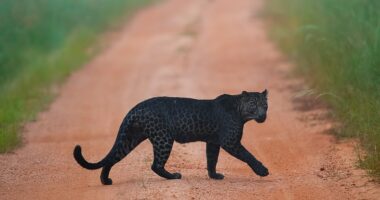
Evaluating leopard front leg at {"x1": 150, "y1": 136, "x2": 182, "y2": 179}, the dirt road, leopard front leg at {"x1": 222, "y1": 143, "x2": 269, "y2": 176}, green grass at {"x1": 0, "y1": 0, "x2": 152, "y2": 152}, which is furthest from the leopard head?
green grass at {"x1": 0, "y1": 0, "x2": 152, "y2": 152}

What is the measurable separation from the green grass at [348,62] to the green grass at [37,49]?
444cm

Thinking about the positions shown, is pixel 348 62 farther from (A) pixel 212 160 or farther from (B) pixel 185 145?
(A) pixel 212 160

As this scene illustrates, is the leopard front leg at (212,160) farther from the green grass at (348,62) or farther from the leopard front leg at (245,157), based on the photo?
the green grass at (348,62)

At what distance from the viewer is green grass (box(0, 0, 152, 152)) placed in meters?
14.4

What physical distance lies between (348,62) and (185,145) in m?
2.65

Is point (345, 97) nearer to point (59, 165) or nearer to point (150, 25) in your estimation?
point (59, 165)

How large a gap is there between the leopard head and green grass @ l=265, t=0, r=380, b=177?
1159mm

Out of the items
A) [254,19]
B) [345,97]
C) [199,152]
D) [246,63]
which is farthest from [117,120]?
[254,19]

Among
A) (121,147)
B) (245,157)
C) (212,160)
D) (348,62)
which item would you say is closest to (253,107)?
(245,157)

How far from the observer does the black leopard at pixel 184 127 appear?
8711 mm

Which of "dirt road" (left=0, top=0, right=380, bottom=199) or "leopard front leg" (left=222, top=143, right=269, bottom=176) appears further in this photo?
"leopard front leg" (left=222, top=143, right=269, bottom=176)

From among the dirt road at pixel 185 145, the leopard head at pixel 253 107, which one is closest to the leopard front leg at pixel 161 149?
the dirt road at pixel 185 145

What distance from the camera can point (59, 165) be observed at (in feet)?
34.0

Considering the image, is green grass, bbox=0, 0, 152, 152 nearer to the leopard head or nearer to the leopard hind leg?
the leopard hind leg
